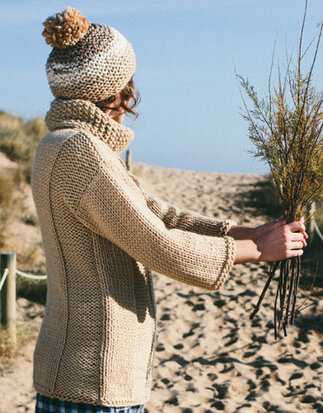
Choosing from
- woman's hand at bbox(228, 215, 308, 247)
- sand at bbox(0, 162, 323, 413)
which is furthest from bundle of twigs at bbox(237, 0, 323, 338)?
sand at bbox(0, 162, 323, 413)

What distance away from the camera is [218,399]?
3854 millimetres

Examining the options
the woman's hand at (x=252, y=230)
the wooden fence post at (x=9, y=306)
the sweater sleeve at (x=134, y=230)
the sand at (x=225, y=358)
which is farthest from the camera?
the wooden fence post at (x=9, y=306)

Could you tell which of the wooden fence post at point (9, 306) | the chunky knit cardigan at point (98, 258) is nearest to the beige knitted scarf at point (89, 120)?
the chunky knit cardigan at point (98, 258)

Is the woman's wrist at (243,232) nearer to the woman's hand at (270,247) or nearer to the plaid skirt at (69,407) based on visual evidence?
the woman's hand at (270,247)

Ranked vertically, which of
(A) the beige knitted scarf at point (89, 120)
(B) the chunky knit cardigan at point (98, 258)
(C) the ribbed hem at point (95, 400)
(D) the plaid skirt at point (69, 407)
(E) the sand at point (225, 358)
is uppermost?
(A) the beige knitted scarf at point (89, 120)

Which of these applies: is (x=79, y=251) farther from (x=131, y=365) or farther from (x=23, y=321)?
(x=23, y=321)

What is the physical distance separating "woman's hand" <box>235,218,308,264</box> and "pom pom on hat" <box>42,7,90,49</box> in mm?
762

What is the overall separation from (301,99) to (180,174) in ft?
41.9

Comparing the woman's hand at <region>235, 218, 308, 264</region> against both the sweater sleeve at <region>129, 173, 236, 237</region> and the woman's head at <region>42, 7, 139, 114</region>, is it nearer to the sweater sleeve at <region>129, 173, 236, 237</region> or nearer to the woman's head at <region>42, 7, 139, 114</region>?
the sweater sleeve at <region>129, 173, 236, 237</region>

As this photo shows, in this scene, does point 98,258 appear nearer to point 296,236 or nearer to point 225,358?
point 296,236

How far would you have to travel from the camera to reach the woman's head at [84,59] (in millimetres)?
1536

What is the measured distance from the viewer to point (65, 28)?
1509 millimetres

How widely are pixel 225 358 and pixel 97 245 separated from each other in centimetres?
340

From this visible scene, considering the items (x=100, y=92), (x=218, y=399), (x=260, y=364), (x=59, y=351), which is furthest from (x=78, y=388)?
(x=260, y=364)
